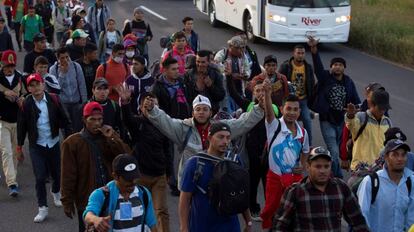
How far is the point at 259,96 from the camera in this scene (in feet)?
25.9

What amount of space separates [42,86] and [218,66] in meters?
2.39

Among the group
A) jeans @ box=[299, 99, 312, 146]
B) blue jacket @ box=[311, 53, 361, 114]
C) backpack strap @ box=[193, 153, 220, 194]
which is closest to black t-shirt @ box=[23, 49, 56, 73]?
jeans @ box=[299, 99, 312, 146]

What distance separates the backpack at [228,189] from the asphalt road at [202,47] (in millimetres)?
2938

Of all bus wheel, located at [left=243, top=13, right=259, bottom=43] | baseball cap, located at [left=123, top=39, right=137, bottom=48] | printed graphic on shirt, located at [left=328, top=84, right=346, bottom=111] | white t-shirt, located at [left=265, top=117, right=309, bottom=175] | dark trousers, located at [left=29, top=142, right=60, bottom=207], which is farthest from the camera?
bus wheel, located at [left=243, top=13, right=259, bottom=43]

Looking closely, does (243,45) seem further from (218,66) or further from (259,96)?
(259,96)

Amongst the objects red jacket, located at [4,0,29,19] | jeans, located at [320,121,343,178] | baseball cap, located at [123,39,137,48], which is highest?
baseball cap, located at [123,39,137,48]

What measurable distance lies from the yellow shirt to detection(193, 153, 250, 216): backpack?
16.9ft

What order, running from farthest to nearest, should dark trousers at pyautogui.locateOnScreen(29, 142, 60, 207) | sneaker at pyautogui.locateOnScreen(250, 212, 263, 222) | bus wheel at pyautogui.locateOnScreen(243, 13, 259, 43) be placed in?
bus wheel at pyautogui.locateOnScreen(243, 13, 259, 43)
sneaker at pyautogui.locateOnScreen(250, 212, 263, 222)
dark trousers at pyautogui.locateOnScreen(29, 142, 60, 207)

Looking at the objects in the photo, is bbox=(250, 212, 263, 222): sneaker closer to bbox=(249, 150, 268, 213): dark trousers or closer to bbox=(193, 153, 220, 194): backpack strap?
bbox=(249, 150, 268, 213): dark trousers

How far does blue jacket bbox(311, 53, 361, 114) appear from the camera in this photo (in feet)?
34.1

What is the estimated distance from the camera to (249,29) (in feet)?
74.1

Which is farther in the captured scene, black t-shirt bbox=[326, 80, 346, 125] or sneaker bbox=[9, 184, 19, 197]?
black t-shirt bbox=[326, 80, 346, 125]

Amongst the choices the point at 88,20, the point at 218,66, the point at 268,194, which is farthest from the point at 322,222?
the point at 88,20

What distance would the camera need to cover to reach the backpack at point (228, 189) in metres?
6.12
